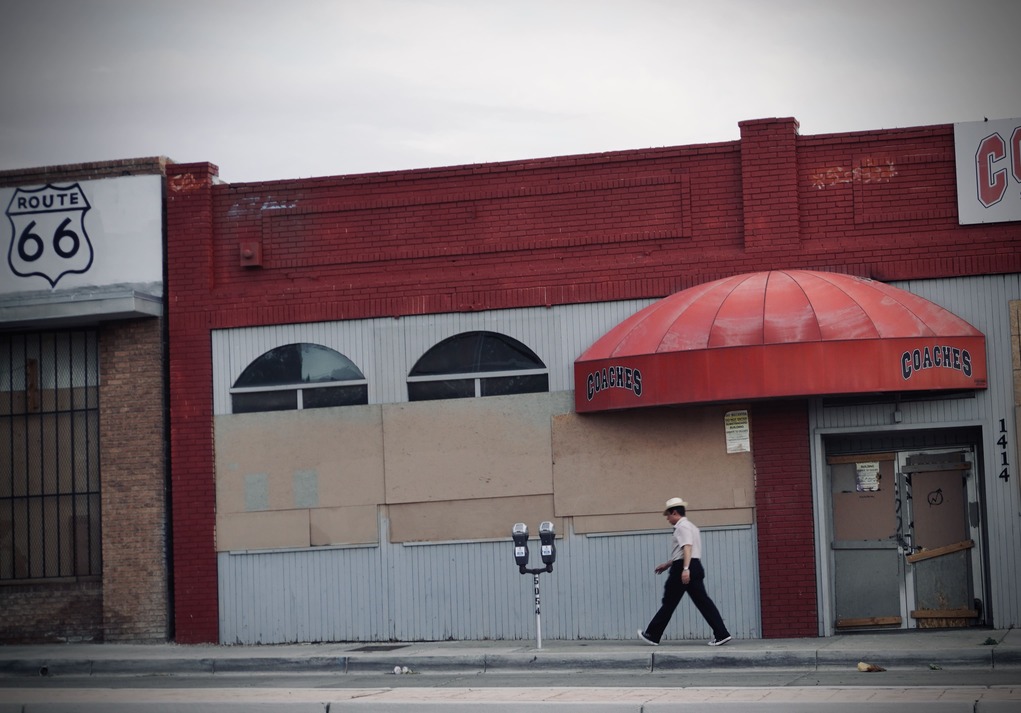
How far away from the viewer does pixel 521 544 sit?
51.7 feet

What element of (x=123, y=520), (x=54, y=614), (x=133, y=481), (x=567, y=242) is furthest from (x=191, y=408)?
(x=567, y=242)

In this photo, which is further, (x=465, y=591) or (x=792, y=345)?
(x=465, y=591)

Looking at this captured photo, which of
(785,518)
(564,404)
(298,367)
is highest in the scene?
(298,367)

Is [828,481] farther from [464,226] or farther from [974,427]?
[464,226]

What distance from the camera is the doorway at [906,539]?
1688 centimetres

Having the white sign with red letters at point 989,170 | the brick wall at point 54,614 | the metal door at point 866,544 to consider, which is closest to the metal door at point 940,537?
the metal door at point 866,544

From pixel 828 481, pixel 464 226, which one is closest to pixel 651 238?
pixel 464 226

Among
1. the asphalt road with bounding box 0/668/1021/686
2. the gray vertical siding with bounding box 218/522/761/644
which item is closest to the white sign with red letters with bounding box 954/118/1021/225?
the gray vertical siding with bounding box 218/522/761/644

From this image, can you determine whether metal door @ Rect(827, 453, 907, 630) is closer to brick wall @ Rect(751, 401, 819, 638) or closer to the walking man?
brick wall @ Rect(751, 401, 819, 638)

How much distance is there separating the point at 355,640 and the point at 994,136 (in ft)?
33.8

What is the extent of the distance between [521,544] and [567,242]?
4.38 meters

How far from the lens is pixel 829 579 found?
1716cm

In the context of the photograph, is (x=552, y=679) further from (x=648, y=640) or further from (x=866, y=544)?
(x=866, y=544)

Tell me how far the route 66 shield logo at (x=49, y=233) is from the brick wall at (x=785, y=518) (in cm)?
958
